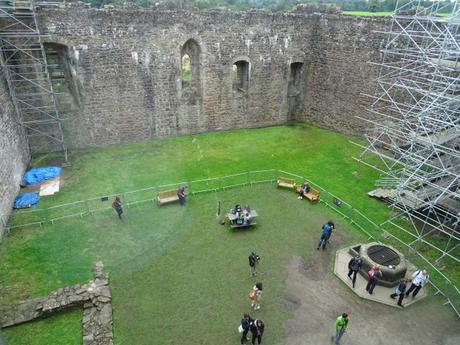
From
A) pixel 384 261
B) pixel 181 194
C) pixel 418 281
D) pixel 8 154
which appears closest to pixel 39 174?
pixel 8 154

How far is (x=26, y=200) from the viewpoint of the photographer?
12.0m

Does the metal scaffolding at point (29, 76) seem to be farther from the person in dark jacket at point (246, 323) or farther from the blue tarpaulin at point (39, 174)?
the person in dark jacket at point (246, 323)

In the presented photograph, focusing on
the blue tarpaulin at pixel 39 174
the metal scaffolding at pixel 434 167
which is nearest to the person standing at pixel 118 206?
the blue tarpaulin at pixel 39 174

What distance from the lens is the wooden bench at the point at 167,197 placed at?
1225 centimetres

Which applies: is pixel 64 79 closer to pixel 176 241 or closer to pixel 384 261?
pixel 176 241

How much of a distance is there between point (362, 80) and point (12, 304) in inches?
625

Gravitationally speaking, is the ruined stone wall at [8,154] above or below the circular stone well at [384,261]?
above

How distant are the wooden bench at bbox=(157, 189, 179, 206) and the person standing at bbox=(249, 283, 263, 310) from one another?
15.5 feet

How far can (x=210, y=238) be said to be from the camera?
11.0m

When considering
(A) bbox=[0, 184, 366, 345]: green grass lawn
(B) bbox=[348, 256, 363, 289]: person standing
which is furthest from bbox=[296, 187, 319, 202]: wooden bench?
(B) bbox=[348, 256, 363, 289]: person standing

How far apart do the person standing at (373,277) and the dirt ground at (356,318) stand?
35 centimetres

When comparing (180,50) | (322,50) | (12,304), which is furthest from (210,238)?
(322,50)

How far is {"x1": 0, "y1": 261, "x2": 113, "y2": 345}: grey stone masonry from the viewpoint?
7.82 m

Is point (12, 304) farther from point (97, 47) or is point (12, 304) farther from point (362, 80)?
point (362, 80)
